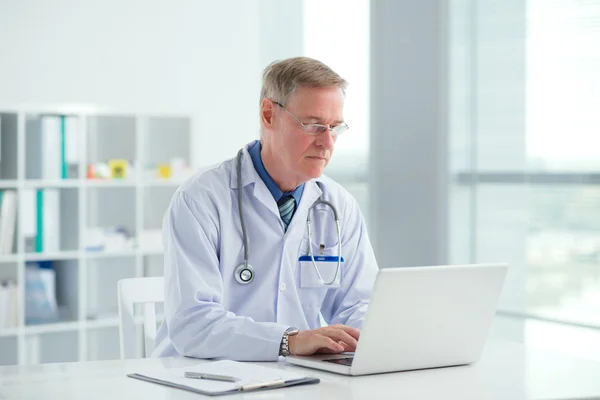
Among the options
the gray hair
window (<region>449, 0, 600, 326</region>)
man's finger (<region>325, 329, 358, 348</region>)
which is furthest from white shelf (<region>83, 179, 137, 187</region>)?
man's finger (<region>325, 329, 358, 348</region>)

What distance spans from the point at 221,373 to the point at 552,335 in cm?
204

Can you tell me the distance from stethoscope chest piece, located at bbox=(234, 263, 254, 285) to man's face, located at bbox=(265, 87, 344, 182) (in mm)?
280

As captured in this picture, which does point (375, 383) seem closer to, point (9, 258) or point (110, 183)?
point (9, 258)

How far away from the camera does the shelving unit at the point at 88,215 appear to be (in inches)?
165

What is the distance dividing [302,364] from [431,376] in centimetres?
27

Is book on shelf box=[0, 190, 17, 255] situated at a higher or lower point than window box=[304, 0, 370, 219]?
lower

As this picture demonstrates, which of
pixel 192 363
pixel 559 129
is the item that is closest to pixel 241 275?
pixel 192 363

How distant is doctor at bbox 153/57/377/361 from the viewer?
196 centimetres

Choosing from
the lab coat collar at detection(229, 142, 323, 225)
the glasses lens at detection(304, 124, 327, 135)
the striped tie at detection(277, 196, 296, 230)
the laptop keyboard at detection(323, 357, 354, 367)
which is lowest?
the laptop keyboard at detection(323, 357, 354, 367)

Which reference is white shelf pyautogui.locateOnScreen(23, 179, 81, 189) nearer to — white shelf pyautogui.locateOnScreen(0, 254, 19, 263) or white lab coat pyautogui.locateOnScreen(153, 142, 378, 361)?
white shelf pyautogui.locateOnScreen(0, 254, 19, 263)

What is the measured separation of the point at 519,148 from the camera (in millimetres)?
3342

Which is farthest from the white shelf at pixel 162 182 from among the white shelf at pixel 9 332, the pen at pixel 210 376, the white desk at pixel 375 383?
the pen at pixel 210 376

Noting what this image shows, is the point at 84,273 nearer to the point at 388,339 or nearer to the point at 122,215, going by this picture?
the point at 122,215

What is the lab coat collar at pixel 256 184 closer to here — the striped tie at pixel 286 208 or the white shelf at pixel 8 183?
the striped tie at pixel 286 208
